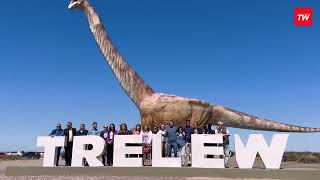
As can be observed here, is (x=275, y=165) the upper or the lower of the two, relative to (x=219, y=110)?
lower

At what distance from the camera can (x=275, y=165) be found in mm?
12547

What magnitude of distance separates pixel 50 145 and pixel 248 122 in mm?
7712

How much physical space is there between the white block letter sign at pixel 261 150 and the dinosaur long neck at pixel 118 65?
5.91m

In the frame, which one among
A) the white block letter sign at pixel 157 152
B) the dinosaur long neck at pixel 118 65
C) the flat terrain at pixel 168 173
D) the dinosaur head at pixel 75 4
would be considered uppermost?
the dinosaur head at pixel 75 4

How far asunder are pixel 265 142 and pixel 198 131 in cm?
226

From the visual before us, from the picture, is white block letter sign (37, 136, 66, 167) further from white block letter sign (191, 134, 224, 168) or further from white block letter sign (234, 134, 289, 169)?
white block letter sign (234, 134, 289, 169)

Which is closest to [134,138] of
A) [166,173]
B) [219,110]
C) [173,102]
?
[166,173]

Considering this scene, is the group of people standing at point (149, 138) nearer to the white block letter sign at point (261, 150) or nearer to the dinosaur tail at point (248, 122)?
the white block letter sign at point (261, 150)

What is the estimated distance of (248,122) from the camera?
17422mm

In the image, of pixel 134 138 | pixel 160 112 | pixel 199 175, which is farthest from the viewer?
pixel 160 112

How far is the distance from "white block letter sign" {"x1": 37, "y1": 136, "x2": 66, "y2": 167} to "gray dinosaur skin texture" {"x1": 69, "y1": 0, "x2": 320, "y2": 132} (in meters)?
3.71

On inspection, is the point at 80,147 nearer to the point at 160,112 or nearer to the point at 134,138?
the point at 134,138

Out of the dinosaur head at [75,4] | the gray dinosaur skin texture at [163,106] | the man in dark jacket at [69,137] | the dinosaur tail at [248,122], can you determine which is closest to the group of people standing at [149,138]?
the man in dark jacket at [69,137]

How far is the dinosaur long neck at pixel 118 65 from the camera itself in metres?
18.0
